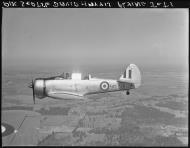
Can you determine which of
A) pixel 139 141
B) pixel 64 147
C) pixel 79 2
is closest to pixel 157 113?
pixel 139 141

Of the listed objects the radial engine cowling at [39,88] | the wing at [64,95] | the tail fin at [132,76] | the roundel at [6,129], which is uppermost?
the tail fin at [132,76]

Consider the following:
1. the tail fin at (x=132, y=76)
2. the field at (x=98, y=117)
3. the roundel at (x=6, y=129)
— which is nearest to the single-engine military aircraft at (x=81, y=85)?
the tail fin at (x=132, y=76)

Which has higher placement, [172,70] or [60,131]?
[172,70]

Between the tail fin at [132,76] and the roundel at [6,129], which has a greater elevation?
the tail fin at [132,76]

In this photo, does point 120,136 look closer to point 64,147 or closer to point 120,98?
point 120,98

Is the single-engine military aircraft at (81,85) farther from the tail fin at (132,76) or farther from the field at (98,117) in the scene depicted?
the field at (98,117)

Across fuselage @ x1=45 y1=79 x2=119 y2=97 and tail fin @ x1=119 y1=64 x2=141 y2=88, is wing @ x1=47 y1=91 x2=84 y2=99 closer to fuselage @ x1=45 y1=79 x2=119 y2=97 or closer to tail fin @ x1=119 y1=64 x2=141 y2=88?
fuselage @ x1=45 y1=79 x2=119 y2=97

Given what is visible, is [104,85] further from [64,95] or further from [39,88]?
[39,88]

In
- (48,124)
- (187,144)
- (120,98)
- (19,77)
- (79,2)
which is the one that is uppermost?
(79,2)

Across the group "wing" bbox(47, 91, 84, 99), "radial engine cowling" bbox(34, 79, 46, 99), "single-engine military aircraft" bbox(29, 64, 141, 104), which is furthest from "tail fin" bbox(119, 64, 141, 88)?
"radial engine cowling" bbox(34, 79, 46, 99)
